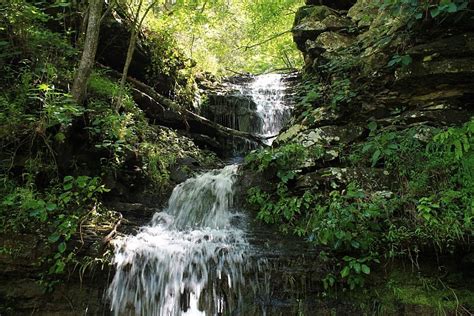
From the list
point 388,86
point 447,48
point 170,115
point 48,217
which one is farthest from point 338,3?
point 48,217

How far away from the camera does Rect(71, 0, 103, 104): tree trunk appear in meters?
5.45

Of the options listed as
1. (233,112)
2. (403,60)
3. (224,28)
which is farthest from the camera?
(224,28)

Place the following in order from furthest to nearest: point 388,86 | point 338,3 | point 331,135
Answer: point 338,3 → point 331,135 → point 388,86

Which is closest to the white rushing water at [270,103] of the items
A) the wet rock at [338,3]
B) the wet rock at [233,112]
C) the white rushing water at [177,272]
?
the wet rock at [233,112]

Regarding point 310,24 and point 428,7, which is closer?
point 428,7

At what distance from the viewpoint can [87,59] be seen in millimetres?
5547

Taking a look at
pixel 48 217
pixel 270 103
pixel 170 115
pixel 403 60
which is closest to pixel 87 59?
pixel 48 217

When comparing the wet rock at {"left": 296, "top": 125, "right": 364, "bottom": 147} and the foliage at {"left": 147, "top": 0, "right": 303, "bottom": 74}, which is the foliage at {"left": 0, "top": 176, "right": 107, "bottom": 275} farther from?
the foliage at {"left": 147, "top": 0, "right": 303, "bottom": 74}

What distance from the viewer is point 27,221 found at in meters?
4.31

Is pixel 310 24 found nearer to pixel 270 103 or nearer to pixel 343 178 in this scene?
pixel 270 103

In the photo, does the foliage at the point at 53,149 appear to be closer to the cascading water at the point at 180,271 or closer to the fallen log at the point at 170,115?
the cascading water at the point at 180,271

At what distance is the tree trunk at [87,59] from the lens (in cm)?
545

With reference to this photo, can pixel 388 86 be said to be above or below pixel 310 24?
below

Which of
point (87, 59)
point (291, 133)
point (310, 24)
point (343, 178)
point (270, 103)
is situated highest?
point (310, 24)
